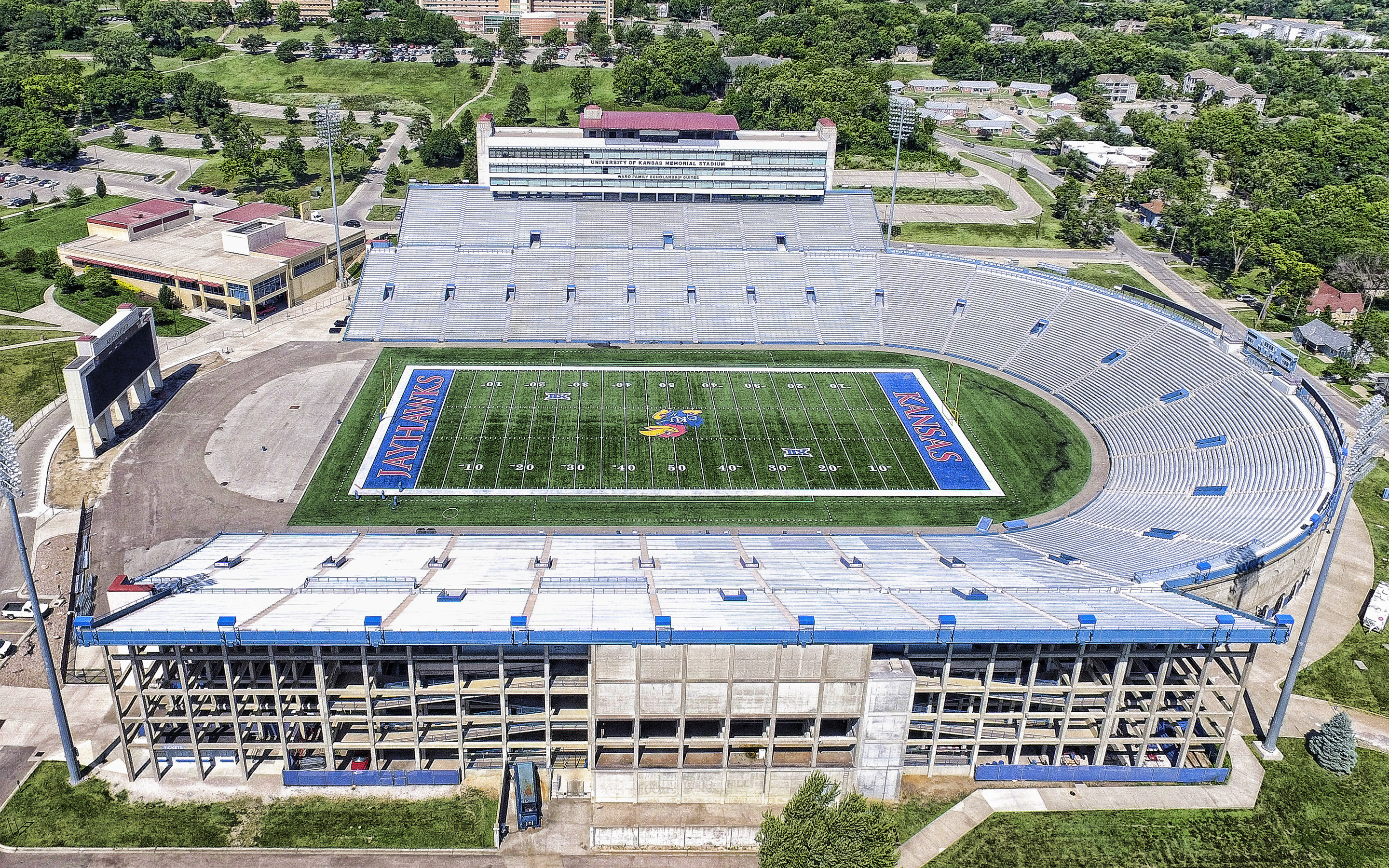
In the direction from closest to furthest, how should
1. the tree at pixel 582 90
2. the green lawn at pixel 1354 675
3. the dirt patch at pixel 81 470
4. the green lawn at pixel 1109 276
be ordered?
the green lawn at pixel 1354 675 < the dirt patch at pixel 81 470 < the green lawn at pixel 1109 276 < the tree at pixel 582 90

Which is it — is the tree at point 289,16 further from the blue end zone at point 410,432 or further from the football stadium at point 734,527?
the blue end zone at point 410,432

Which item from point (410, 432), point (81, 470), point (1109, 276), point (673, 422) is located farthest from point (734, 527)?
point (1109, 276)

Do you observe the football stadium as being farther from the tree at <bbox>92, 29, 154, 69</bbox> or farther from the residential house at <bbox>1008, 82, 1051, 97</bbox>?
the residential house at <bbox>1008, 82, 1051, 97</bbox>

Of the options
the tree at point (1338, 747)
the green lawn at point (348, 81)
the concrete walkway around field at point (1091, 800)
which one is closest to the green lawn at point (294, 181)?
the green lawn at point (348, 81)

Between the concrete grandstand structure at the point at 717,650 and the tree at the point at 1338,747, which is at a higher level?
the concrete grandstand structure at the point at 717,650

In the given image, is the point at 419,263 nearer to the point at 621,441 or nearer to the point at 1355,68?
the point at 621,441

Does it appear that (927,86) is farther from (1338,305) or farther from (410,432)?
(410,432)

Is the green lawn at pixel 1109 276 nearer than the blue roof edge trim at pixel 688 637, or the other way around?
the blue roof edge trim at pixel 688 637
